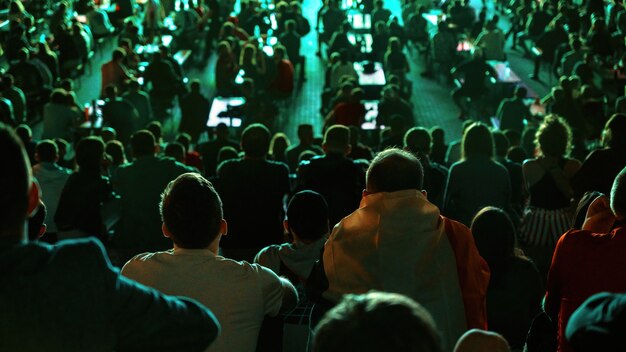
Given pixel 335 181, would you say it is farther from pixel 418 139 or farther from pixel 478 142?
pixel 418 139

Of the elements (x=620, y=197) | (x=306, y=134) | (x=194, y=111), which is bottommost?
(x=194, y=111)

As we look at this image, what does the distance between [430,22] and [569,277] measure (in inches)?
796

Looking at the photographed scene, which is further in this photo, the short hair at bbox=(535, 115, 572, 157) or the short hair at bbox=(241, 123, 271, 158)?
the short hair at bbox=(535, 115, 572, 157)

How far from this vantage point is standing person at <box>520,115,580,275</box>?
7.14 m

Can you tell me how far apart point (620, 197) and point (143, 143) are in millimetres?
4284

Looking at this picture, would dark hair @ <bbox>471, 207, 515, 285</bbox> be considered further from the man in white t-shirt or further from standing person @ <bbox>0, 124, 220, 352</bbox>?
standing person @ <bbox>0, 124, 220, 352</bbox>

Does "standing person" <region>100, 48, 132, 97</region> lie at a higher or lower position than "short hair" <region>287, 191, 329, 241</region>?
lower

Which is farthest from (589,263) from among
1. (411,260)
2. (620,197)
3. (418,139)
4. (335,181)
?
(418,139)

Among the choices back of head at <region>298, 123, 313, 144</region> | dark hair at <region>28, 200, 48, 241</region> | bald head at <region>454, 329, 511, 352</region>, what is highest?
dark hair at <region>28, 200, 48, 241</region>

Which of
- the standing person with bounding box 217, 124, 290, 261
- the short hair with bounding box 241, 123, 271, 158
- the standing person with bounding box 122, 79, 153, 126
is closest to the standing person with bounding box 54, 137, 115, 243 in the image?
the standing person with bounding box 217, 124, 290, 261

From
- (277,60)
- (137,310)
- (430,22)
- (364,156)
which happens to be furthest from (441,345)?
(430,22)

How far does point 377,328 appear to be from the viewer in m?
1.78

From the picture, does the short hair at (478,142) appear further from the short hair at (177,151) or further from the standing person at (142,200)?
the short hair at (177,151)

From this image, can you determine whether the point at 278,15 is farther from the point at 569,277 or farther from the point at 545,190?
the point at 569,277
